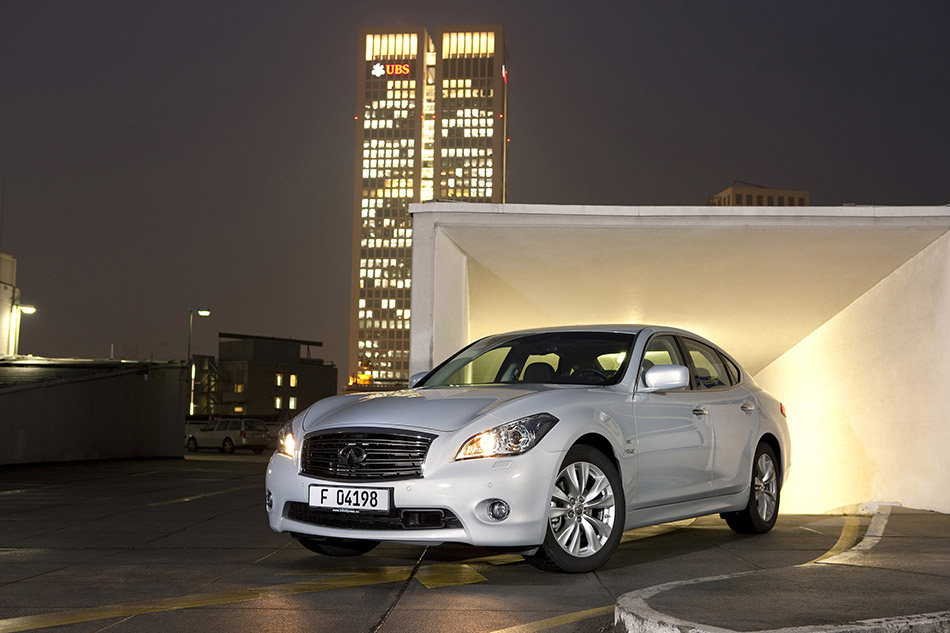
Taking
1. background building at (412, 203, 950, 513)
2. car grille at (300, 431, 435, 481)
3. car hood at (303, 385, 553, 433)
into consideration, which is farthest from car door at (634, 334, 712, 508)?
background building at (412, 203, 950, 513)

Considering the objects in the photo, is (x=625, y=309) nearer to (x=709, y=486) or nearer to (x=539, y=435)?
(x=709, y=486)

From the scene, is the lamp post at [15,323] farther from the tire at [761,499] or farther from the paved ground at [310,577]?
the tire at [761,499]

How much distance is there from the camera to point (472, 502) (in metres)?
5.12

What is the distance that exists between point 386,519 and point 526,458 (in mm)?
816

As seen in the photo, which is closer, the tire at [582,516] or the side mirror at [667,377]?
the tire at [582,516]

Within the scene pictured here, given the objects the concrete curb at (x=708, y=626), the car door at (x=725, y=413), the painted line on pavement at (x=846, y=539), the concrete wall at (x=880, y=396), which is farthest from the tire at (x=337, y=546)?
the concrete wall at (x=880, y=396)

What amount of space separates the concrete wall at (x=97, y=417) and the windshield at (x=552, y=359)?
21.9m

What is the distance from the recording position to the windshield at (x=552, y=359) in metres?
6.46

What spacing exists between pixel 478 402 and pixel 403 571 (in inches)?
44.1

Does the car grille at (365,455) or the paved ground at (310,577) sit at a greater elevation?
the car grille at (365,455)

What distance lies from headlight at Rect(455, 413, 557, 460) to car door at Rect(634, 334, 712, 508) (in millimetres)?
1023

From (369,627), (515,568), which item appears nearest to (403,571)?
(515,568)

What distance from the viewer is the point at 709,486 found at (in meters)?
6.80

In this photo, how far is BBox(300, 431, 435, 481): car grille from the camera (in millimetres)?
5273
